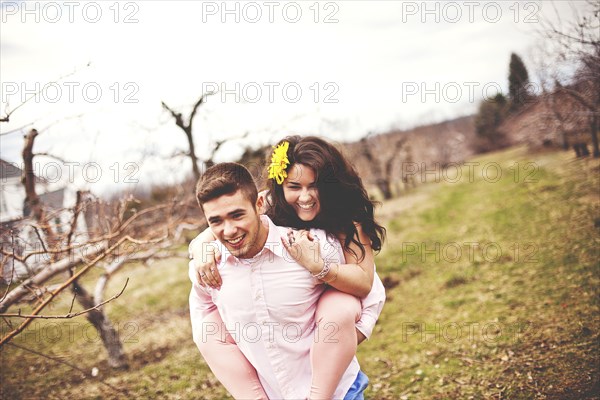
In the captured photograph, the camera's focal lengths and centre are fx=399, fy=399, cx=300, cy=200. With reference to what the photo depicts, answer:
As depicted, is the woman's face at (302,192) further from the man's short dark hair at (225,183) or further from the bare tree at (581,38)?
the bare tree at (581,38)

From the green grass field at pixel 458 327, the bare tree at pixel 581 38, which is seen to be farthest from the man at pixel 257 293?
the bare tree at pixel 581 38

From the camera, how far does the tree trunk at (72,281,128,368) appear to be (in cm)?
634

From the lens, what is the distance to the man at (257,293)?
2.36 metres

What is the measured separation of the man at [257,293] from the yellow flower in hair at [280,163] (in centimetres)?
60

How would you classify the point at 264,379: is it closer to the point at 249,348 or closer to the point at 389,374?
the point at 249,348

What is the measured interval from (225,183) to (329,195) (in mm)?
989

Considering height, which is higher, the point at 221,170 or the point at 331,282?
the point at 221,170

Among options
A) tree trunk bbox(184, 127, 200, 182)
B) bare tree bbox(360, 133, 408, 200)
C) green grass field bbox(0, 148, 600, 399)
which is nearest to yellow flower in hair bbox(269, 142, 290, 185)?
green grass field bbox(0, 148, 600, 399)

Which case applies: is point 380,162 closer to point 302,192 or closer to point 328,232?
point 302,192

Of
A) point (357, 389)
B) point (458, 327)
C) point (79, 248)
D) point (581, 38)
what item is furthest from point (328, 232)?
point (581, 38)

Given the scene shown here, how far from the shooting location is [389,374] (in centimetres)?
523

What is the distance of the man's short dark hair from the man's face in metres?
0.03

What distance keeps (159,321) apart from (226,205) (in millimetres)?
8049

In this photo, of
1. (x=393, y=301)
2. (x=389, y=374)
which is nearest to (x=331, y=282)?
(x=389, y=374)
